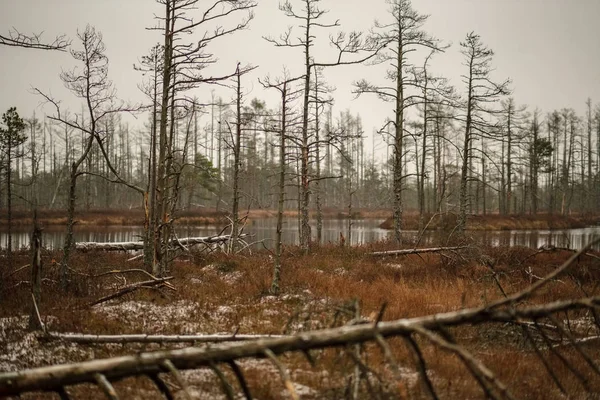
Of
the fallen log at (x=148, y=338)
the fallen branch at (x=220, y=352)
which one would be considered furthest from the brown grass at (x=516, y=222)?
the fallen branch at (x=220, y=352)

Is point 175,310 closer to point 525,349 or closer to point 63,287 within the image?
point 63,287

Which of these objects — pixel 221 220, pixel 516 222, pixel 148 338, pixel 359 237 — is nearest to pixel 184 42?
pixel 148 338

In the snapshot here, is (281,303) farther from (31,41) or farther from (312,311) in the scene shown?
(31,41)

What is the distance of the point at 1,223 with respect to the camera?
32.5m

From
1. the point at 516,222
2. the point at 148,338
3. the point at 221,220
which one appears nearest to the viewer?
the point at 148,338

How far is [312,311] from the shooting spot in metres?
3.18

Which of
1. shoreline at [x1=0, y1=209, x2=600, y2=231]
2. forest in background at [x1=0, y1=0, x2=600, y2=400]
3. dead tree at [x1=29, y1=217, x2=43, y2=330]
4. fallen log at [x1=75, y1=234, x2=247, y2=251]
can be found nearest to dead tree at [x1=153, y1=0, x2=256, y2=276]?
forest in background at [x1=0, y1=0, x2=600, y2=400]

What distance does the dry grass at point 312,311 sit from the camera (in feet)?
13.7

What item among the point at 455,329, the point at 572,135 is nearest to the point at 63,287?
the point at 455,329

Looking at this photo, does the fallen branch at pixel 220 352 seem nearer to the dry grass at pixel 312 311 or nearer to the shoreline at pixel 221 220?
the dry grass at pixel 312 311

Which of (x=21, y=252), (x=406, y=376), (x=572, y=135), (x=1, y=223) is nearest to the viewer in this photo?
(x=406, y=376)

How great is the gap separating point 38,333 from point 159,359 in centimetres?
475

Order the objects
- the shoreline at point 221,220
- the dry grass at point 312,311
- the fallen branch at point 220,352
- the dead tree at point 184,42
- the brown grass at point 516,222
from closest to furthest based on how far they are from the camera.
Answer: the fallen branch at point 220,352 < the dry grass at point 312,311 < the dead tree at point 184,42 < the brown grass at point 516,222 < the shoreline at point 221,220

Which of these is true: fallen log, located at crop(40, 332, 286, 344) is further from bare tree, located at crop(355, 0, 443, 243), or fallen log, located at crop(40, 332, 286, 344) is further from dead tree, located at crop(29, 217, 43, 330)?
bare tree, located at crop(355, 0, 443, 243)
